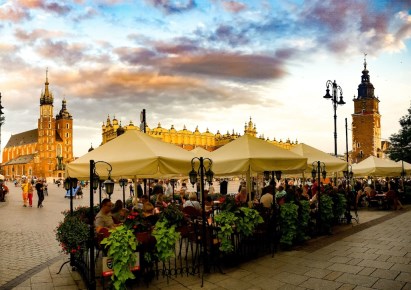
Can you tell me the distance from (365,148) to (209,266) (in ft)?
313

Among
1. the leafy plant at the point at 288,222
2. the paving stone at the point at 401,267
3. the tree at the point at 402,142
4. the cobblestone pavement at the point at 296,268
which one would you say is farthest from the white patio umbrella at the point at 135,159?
the tree at the point at 402,142

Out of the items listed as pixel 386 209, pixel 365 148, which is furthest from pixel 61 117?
pixel 386 209

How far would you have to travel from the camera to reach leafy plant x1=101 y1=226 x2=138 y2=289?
18.8 feet

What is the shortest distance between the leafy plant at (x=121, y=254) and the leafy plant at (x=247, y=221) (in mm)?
2595

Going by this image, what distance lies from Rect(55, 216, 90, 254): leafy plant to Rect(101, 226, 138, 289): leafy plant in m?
0.82

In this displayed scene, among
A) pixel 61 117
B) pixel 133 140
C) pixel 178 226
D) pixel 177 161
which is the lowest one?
pixel 178 226

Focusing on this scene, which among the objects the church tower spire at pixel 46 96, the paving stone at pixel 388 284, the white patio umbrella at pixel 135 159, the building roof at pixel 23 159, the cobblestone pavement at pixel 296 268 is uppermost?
the church tower spire at pixel 46 96

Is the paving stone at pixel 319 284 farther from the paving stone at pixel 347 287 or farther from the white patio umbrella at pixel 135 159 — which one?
the white patio umbrella at pixel 135 159

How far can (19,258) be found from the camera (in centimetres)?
877

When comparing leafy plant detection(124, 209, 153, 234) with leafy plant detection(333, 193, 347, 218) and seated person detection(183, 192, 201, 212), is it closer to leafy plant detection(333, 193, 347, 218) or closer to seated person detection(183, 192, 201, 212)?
seated person detection(183, 192, 201, 212)

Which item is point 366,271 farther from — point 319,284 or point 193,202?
point 193,202

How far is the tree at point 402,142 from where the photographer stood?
33656mm

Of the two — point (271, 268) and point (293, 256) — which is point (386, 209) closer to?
point (293, 256)

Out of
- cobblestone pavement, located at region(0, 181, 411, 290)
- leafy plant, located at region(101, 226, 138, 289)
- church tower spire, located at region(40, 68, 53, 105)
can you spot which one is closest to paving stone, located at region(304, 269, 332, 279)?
cobblestone pavement, located at region(0, 181, 411, 290)
